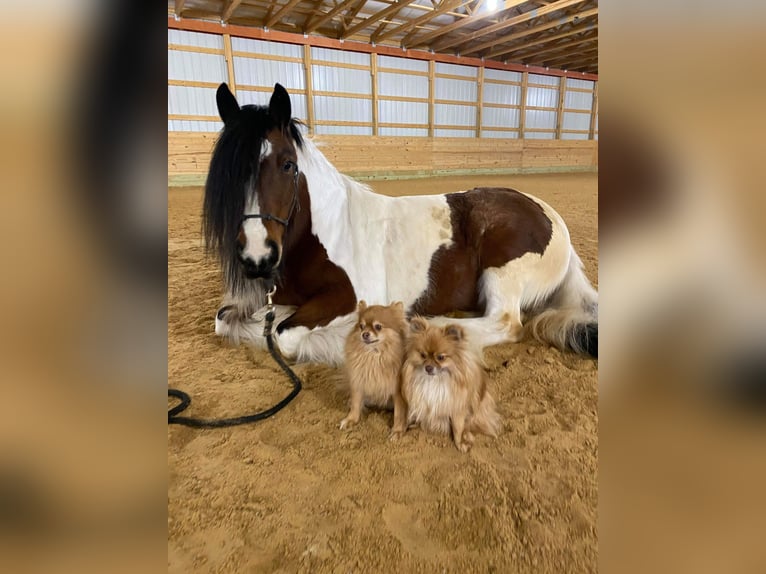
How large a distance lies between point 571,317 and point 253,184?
74.3 inches

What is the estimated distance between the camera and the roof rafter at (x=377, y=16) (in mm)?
10492

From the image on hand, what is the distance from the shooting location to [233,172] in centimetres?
193

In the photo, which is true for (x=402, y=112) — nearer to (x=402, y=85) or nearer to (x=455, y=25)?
(x=402, y=85)

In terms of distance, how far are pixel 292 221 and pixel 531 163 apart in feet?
52.5

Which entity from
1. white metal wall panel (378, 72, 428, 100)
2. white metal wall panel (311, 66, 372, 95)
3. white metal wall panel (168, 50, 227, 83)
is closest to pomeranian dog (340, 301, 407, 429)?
white metal wall panel (168, 50, 227, 83)

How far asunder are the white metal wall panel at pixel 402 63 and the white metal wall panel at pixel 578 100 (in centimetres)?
736

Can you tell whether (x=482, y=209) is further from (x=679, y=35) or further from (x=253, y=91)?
(x=253, y=91)

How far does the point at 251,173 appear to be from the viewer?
1.94 metres

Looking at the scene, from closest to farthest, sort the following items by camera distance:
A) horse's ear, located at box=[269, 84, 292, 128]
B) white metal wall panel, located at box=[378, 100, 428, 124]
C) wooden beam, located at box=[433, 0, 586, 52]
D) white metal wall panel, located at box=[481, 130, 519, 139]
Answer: horse's ear, located at box=[269, 84, 292, 128], wooden beam, located at box=[433, 0, 586, 52], white metal wall panel, located at box=[378, 100, 428, 124], white metal wall panel, located at box=[481, 130, 519, 139]

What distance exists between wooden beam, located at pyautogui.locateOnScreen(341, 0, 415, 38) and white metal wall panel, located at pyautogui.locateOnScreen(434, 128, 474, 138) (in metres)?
4.14

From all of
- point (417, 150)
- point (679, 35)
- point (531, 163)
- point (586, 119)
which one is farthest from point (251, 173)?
point (586, 119)

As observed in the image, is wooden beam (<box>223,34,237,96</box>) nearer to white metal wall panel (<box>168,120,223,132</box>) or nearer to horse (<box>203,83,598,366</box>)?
white metal wall panel (<box>168,120,223,132</box>)

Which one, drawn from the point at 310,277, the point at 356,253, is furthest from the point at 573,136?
the point at 310,277

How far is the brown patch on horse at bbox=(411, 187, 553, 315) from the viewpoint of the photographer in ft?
8.26
